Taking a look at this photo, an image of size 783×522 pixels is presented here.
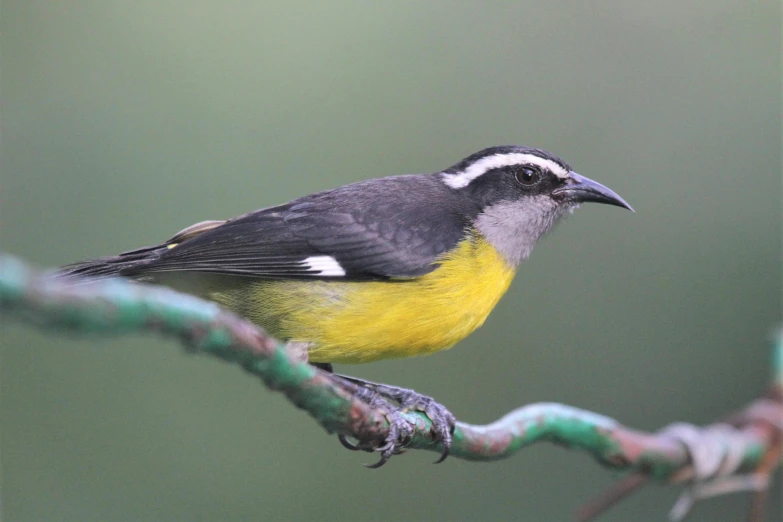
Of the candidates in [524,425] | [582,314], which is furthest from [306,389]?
[582,314]

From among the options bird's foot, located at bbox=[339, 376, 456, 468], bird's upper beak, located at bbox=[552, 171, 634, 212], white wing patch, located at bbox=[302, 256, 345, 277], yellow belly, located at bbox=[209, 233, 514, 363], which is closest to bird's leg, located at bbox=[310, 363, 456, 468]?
bird's foot, located at bbox=[339, 376, 456, 468]

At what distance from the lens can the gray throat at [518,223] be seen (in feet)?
13.3

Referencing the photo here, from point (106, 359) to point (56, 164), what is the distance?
1.19 m

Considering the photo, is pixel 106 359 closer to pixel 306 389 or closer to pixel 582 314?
pixel 582 314

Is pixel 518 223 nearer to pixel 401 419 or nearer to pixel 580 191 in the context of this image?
pixel 580 191

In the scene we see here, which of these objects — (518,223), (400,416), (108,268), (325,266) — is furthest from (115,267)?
(518,223)

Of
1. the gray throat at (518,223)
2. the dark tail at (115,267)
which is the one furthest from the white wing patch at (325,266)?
the gray throat at (518,223)

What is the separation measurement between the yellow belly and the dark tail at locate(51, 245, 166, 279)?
1.11 feet

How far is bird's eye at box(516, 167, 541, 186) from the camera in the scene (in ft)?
13.9

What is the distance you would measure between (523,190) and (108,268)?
74.0 inches

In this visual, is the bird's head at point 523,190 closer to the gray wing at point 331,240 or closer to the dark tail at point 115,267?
the gray wing at point 331,240

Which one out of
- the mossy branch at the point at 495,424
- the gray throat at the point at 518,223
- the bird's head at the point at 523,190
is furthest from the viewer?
the bird's head at the point at 523,190

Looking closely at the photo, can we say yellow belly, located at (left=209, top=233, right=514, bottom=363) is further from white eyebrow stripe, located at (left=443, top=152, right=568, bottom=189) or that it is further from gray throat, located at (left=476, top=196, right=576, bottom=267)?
white eyebrow stripe, located at (left=443, top=152, right=568, bottom=189)

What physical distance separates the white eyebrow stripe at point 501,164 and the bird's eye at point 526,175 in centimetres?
3
